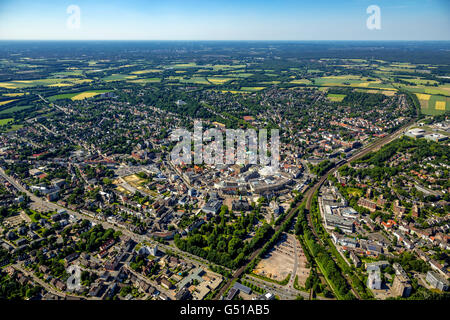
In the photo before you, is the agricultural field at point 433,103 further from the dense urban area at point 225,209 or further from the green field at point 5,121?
the green field at point 5,121

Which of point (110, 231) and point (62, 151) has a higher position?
point (62, 151)

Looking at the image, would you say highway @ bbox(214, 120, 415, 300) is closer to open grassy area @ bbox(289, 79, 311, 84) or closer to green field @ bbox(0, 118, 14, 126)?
open grassy area @ bbox(289, 79, 311, 84)

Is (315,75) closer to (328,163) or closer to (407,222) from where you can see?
(328,163)

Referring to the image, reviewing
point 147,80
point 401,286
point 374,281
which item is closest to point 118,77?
point 147,80

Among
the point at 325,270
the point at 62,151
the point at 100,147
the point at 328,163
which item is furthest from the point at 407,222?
the point at 62,151

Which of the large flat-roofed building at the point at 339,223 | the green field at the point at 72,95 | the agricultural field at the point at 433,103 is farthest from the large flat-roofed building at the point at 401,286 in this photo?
the green field at the point at 72,95
